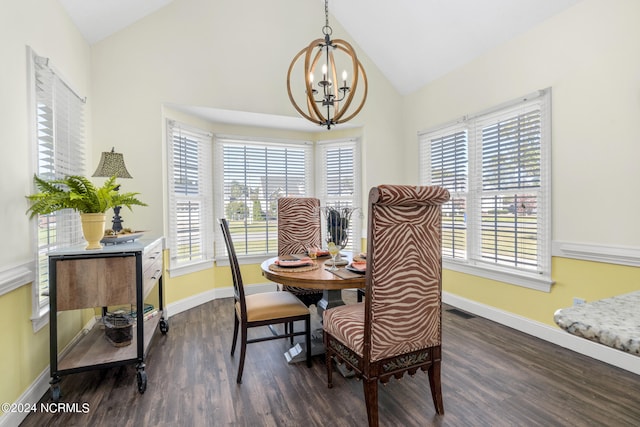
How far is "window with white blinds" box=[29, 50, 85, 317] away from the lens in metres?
2.02

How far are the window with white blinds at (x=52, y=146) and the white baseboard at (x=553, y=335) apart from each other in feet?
11.5

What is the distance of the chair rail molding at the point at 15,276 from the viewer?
1.64 metres

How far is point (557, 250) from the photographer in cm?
271

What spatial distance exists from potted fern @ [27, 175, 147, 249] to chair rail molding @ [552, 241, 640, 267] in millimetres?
3495

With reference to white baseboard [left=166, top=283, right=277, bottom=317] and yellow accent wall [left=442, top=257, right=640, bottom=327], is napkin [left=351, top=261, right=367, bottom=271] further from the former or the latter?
white baseboard [left=166, top=283, right=277, bottom=317]

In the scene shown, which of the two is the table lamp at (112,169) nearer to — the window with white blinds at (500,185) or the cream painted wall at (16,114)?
the cream painted wall at (16,114)

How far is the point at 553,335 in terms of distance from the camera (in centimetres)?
271

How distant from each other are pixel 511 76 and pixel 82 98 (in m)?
3.99

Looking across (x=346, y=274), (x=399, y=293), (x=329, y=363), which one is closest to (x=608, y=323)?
(x=399, y=293)

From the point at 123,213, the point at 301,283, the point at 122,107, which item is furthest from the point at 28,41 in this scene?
the point at 301,283

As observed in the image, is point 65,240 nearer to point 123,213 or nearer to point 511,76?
point 123,213

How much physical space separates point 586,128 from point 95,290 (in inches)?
148

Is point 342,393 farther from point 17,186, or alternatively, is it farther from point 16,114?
point 16,114

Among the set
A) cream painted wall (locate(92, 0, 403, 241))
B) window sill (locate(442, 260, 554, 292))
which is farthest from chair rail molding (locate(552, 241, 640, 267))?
cream painted wall (locate(92, 0, 403, 241))
